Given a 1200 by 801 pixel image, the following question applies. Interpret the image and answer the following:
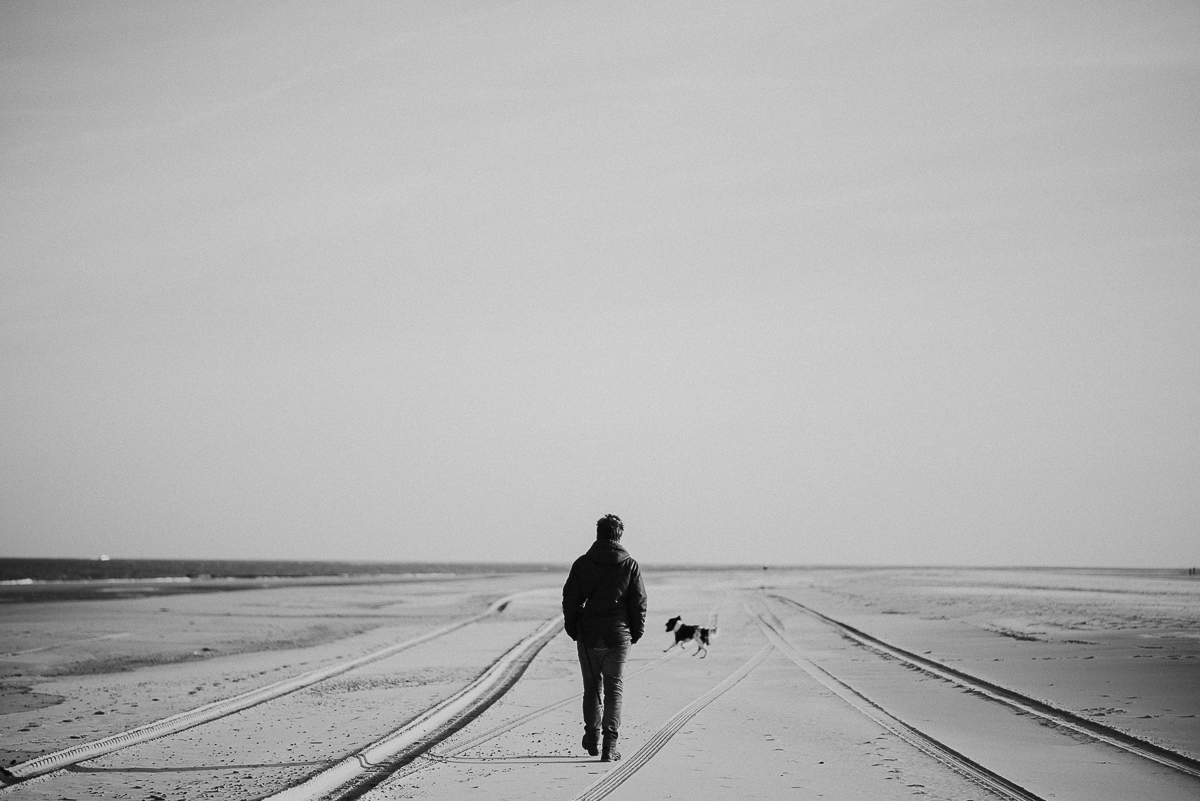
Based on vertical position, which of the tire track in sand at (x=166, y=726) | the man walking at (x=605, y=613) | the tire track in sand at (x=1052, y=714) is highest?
the man walking at (x=605, y=613)

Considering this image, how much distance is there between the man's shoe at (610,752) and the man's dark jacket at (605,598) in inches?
31.9

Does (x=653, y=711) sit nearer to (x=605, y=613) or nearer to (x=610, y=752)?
(x=610, y=752)

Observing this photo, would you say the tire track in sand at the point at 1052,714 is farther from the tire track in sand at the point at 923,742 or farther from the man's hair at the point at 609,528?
the man's hair at the point at 609,528

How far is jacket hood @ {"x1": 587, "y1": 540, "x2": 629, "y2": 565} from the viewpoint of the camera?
8500 mm

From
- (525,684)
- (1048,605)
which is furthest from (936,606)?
(525,684)

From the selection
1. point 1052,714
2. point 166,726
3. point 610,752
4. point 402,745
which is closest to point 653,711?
point 610,752

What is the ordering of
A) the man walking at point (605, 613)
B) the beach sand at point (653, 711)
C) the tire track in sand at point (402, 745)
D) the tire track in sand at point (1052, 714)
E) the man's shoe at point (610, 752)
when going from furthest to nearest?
the man walking at point (605, 613) < the man's shoe at point (610, 752) < the tire track in sand at point (1052, 714) < the beach sand at point (653, 711) < the tire track in sand at point (402, 745)

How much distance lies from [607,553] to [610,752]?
1697 millimetres

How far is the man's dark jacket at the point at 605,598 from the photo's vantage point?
844 centimetres

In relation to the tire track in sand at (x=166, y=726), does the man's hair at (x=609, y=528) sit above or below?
above

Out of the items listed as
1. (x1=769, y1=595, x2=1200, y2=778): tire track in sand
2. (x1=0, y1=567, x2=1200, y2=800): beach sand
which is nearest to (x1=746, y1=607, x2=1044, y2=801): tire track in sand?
(x1=0, y1=567, x2=1200, y2=800): beach sand

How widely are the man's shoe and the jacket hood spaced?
1.52 meters

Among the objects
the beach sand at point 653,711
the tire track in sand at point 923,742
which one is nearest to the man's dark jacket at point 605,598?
the beach sand at point 653,711

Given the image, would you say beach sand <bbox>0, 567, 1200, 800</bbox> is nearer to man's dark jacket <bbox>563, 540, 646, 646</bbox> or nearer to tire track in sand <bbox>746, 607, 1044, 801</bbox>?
tire track in sand <bbox>746, 607, 1044, 801</bbox>
